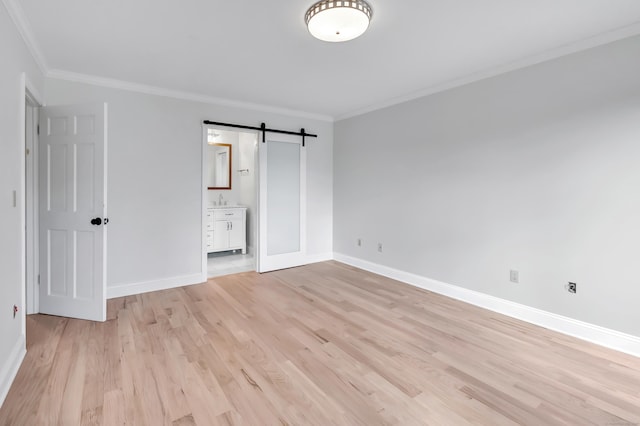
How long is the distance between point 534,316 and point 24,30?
486 centimetres

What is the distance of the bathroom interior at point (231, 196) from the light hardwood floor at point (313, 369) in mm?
2270

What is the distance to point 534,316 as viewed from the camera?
116 inches

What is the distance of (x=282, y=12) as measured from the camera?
2184mm

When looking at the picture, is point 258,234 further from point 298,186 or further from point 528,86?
point 528,86

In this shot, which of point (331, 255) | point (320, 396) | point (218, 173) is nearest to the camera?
point (320, 396)

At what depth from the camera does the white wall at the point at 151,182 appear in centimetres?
356

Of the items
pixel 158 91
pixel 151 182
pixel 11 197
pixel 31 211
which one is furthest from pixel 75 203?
pixel 158 91

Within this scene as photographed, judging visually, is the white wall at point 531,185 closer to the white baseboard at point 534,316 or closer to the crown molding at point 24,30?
the white baseboard at point 534,316

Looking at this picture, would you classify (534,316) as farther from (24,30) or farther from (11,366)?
(24,30)

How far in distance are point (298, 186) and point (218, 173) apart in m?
1.93

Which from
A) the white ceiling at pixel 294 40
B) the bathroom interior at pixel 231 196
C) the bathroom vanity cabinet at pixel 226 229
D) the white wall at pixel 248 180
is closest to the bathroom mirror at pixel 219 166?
the bathroom interior at pixel 231 196

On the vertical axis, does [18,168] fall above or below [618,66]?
below

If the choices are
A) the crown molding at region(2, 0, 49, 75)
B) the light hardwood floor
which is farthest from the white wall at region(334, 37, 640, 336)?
the crown molding at region(2, 0, 49, 75)

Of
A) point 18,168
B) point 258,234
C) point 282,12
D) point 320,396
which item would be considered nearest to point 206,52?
point 282,12
